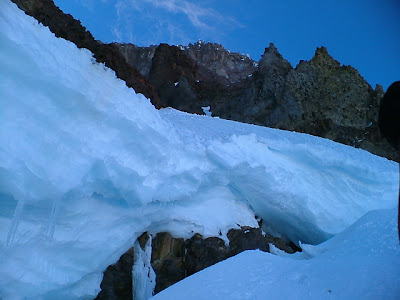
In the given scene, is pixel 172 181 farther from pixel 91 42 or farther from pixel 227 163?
pixel 91 42

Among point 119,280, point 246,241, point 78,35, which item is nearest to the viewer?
point 119,280

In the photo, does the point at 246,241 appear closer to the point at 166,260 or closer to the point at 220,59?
the point at 166,260

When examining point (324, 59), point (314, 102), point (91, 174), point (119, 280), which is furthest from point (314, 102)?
point (91, 174)

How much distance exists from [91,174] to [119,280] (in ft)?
5.10

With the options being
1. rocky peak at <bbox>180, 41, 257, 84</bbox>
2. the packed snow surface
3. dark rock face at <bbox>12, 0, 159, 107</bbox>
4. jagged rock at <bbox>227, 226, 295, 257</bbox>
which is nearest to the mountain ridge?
dark rock face at <bbox>12, 0, 159, 107</bbox>

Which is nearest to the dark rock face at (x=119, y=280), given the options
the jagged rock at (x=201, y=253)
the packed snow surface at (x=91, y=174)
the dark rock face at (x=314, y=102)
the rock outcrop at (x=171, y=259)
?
the rock outcrop at (x=171, y=259)

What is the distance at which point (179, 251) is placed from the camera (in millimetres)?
4789

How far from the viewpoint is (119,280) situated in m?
4.30

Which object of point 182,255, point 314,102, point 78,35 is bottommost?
point 182,255

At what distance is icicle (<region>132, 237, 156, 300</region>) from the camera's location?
4418 mm

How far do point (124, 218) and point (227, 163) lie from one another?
1523mm

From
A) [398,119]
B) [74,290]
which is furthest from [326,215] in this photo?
[398,119]

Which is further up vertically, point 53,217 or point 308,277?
point 53,217

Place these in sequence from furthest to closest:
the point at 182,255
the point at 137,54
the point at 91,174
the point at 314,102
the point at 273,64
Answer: the point at 137,54, the point at 273,64, the point at 314,102, the point at 182,255, the point at 91,174
